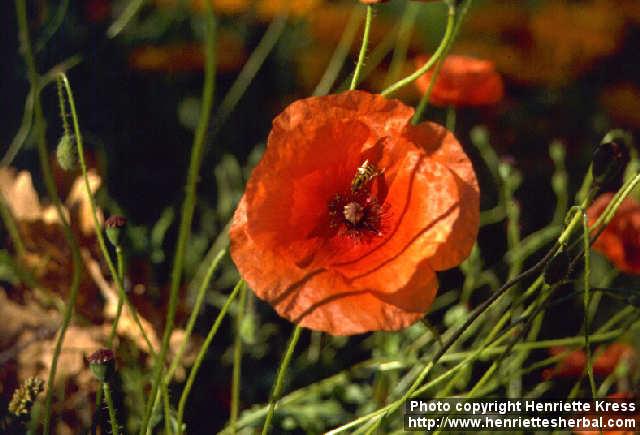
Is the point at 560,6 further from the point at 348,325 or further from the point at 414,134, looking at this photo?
the point at 348,325

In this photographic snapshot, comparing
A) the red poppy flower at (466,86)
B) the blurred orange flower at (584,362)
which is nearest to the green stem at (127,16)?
the red poppy flower at (466,86)

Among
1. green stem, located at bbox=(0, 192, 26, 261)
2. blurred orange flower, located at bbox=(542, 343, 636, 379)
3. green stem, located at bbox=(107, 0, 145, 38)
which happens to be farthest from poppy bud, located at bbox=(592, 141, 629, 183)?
green stem, located at bbox=(0, 192, 26, 261)

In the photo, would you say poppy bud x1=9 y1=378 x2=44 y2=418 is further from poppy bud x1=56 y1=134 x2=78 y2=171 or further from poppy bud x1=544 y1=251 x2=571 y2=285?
poppy bud x1=544 y1=251 x2=571 y2=285

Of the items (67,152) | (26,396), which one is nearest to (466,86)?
(67,152)

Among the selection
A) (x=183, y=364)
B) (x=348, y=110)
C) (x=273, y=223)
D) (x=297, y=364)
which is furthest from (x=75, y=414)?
(x=348, y=110)

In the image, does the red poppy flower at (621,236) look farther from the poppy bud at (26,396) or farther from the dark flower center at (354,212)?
the poppy bud at (26,396)

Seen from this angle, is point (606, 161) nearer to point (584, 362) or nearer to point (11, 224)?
point (584, 362)
